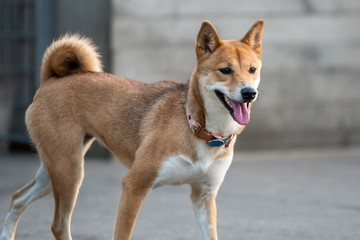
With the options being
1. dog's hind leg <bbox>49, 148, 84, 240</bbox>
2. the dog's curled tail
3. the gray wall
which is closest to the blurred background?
the gray wall

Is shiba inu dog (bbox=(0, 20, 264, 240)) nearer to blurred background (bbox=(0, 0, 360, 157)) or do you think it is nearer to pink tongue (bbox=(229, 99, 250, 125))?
pink tongue (bbox=(229, 99, 250, 125))

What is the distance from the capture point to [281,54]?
30.7 feet

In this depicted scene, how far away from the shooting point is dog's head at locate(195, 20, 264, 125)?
448 centimetres

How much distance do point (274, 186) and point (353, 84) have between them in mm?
2764

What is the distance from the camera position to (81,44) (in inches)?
219

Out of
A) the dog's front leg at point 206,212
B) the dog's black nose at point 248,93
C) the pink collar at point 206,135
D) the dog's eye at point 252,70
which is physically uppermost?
the dog's eye at point 252,70

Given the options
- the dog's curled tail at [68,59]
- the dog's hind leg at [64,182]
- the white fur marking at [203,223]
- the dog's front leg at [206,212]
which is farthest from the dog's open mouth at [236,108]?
the dog's curled tail at [68,59]

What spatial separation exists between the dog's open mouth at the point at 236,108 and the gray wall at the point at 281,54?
427 centimetres

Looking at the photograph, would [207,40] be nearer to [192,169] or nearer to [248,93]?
[248,93]

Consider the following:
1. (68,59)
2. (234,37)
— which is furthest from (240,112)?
(234,37)

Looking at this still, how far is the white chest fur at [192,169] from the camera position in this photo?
15.2ft

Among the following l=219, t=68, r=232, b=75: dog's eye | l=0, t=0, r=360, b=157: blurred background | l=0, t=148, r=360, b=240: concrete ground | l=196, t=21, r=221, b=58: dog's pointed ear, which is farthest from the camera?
l=0, t=0, r=360, b=157: blurred background

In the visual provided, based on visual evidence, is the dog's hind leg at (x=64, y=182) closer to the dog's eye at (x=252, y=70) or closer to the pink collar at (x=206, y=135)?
the pink collar at (x=206, y=135)

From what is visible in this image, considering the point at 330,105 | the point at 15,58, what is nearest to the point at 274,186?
the point at 330,105
